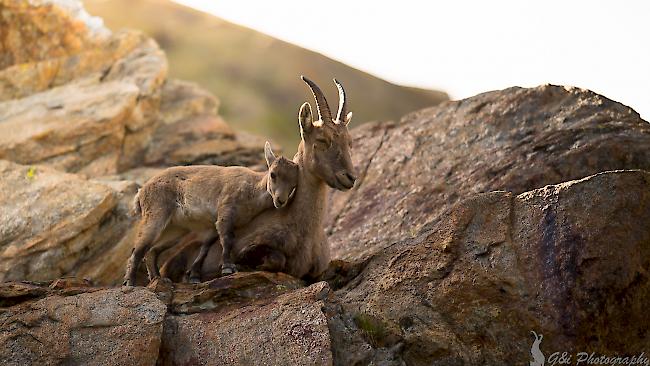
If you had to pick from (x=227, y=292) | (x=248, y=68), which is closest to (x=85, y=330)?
(x=227, y=292)

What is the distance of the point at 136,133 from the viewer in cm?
2323

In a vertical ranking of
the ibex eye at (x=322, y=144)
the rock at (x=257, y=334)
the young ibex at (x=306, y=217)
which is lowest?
the rock at (x=257, y=334)

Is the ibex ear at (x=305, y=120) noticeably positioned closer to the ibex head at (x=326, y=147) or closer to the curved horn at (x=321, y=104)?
the ibex head at (x=326, y=147)

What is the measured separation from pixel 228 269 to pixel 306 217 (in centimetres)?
122

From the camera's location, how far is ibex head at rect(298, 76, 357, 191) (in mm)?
10867

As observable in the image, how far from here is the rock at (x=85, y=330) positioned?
28.8 feet

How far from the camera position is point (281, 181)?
10.9 metres

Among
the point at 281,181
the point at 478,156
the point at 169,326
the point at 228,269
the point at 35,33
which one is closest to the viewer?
the point at 169,326

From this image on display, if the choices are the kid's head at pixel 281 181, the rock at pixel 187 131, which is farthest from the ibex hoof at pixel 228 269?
the rock at pixel 187 131

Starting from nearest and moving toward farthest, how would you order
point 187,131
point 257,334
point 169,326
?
point 257,334, point 169,326, point 187,131

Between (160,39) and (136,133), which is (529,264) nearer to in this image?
(136,133)

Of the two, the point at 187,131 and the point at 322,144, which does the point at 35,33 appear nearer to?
the point at 187,131

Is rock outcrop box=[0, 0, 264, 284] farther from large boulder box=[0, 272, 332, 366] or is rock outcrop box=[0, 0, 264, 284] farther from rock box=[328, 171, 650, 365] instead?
rock box=[328, 171, 650, 365]

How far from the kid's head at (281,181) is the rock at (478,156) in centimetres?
217
